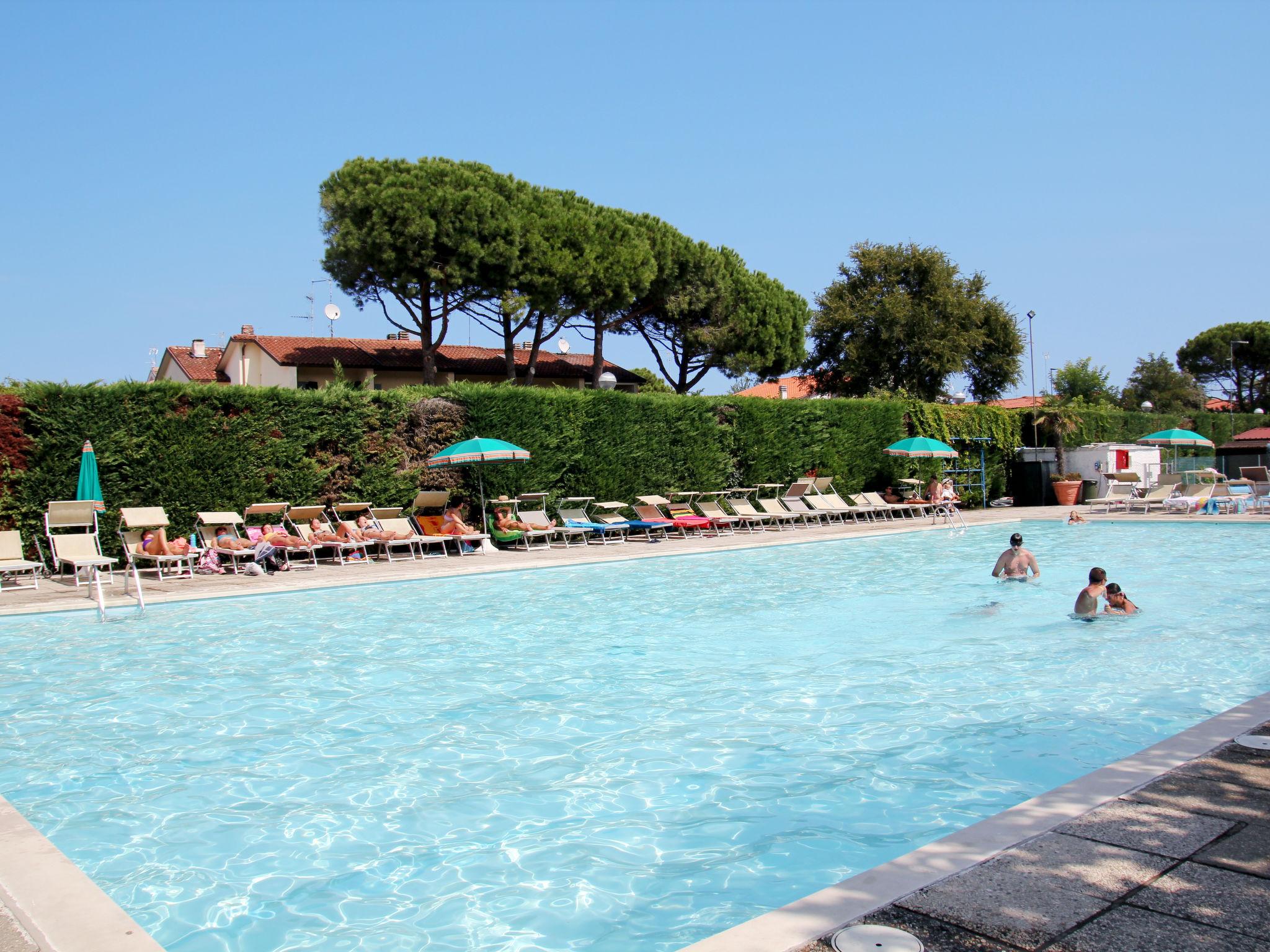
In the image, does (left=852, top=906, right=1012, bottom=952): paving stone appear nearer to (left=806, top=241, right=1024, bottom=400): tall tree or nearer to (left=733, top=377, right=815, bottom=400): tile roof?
(left=806, top=241, right=1024, bottom=400): tall tree

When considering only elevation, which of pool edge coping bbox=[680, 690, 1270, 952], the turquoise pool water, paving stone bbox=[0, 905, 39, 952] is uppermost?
pool edge coping bbox=[680, 690, 1270, 952]

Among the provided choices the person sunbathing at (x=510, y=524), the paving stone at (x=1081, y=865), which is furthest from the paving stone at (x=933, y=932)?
the person sunbathing at (x=510, y=524)

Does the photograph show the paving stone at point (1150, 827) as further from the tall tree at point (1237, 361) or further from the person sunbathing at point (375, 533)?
the tall tree at point (1237, 361)

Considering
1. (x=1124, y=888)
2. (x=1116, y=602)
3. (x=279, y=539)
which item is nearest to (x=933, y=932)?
(x=1124, y=888)

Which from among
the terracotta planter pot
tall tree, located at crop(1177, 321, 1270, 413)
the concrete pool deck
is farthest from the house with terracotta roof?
tall tree, located at crop(1177, 321, 1270, 413)

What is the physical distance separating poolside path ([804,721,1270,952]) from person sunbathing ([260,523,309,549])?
38.9ft

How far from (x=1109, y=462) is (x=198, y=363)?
37423mm

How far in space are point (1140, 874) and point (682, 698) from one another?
13.0 ft

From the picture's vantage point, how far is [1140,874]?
2.90 meters

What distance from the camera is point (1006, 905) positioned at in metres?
2.76

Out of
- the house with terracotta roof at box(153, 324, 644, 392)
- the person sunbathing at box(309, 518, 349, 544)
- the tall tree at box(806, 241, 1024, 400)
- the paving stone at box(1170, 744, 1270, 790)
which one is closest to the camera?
the paving stone at box(1170, 744, 1270, 790)

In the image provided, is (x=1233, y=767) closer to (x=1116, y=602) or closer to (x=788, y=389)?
(x=1116, y=602)

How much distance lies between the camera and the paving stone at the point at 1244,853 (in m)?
2.93

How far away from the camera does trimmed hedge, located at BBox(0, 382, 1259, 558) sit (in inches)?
500
